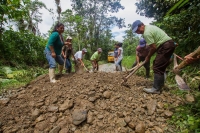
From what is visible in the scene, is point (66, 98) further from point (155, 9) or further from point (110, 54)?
point (110, 54)

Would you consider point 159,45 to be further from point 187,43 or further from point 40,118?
point 187,43

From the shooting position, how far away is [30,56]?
28.5 ft

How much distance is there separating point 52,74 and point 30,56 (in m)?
6.07

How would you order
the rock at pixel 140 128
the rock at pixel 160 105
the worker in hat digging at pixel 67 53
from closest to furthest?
the rock at pixel 140 128
the rock at pixel 160 105
the worker in hat digging at pixel 67 53

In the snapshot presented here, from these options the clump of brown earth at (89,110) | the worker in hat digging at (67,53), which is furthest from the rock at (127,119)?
the worker in hat digging at (67,53)

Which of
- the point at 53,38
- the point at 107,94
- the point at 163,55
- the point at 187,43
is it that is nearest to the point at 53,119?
the point at 107,94

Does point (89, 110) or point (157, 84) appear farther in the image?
point (157, 84)

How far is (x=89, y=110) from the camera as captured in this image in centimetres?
221

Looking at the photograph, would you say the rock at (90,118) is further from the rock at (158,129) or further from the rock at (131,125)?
the rock at (158,129)

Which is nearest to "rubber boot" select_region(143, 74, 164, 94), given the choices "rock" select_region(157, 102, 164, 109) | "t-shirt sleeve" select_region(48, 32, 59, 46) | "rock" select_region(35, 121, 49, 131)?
"rock" select_region(157, 102, 164, 109)

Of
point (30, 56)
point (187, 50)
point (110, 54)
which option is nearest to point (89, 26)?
point (110, 54)

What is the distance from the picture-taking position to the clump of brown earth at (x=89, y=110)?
200cm

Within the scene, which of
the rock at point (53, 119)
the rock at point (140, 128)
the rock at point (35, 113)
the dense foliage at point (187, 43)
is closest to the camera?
the rock at point (140, 128)

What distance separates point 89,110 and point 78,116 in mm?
204
